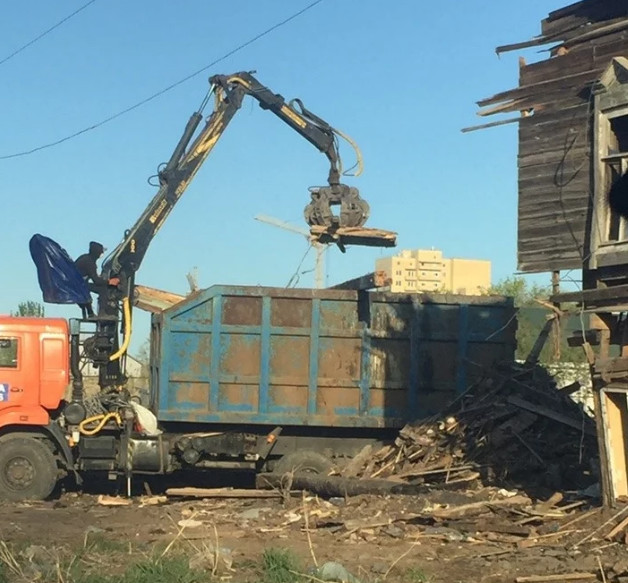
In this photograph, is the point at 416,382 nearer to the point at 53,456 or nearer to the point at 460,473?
the point at 460,473

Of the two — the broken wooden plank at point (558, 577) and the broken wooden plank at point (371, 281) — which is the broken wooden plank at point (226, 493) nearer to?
the broken wooden plank at point (371, 281)

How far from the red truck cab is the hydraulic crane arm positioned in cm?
177

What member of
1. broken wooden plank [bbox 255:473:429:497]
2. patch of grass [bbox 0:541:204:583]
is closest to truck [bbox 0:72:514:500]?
broken wooden plank [bbox 255:473:429:497]

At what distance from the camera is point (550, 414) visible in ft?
46.7

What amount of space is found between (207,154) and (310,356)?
4138 mm

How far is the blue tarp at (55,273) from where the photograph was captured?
599 inches

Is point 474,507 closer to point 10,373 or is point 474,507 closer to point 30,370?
point 30,370

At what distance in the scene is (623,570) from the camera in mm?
8492

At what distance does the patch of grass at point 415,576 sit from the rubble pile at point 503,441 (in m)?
4.78

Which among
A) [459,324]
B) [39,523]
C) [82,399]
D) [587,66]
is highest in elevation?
[587,66]

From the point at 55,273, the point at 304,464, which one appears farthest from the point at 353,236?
the point at 55,273

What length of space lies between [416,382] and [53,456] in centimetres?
530

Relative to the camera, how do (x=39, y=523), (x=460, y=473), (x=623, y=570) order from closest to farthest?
(x=623, y=570) → (x=39, y=523) → (x=460, y=473)

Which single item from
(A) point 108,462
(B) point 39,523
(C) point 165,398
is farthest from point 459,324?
(B) point 39,523
